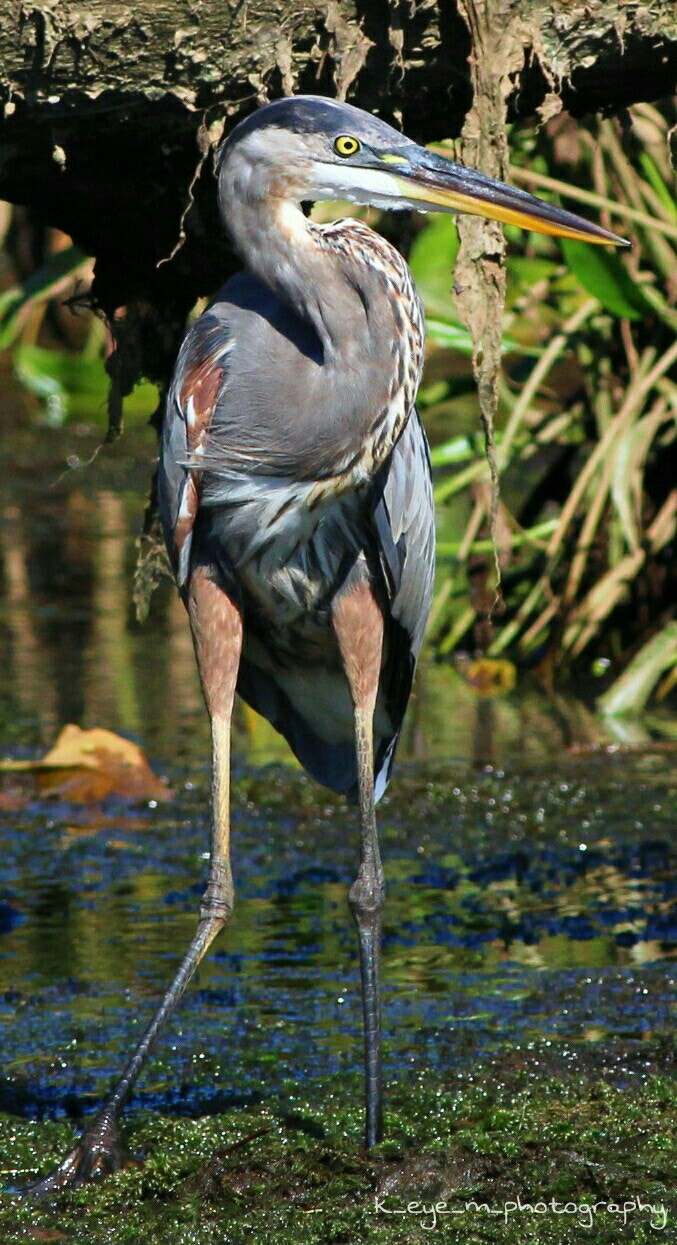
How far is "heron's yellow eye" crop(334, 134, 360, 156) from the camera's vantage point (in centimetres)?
380

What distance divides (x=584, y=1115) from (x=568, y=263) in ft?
12.6

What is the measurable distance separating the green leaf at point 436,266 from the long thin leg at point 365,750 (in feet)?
12.1

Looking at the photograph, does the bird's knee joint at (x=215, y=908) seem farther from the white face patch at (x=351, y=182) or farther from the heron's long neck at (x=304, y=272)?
the white face patch at (x=351, y=182)

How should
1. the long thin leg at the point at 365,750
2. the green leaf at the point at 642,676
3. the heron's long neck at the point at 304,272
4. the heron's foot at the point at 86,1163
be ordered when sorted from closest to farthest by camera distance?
the heron's foot at the point at 86,1163 → the heron's long neck at the point at 304,272 → the long thin leg at the point at 365,750 → the green leaf at the point at 642,676

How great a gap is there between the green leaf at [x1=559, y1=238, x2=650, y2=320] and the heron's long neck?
311 cm

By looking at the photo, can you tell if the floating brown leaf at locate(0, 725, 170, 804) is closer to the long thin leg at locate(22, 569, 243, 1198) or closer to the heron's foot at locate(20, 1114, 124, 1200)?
the long thin leg at locate(22, 569, 243, 1198)

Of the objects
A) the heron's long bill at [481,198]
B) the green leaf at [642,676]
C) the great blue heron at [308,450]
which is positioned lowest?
the green leaf at [642,676]

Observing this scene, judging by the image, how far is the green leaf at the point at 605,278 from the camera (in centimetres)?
684

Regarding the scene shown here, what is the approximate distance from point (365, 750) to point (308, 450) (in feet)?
2.50

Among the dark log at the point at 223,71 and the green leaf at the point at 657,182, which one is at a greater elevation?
the green leaf at the point at 657,182

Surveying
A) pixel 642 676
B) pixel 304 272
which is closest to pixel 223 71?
pixel 304 272

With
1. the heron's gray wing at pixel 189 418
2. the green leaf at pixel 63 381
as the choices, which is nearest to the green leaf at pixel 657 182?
the heron's gray wing at pixel 189 418

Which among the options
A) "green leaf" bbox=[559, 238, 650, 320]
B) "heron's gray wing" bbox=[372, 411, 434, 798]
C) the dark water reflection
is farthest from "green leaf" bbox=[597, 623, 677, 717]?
"heron's gray wing" bbox=[372, 411, 434, 798]

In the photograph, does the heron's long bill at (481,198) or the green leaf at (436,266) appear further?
the green leaf at (436,266)
